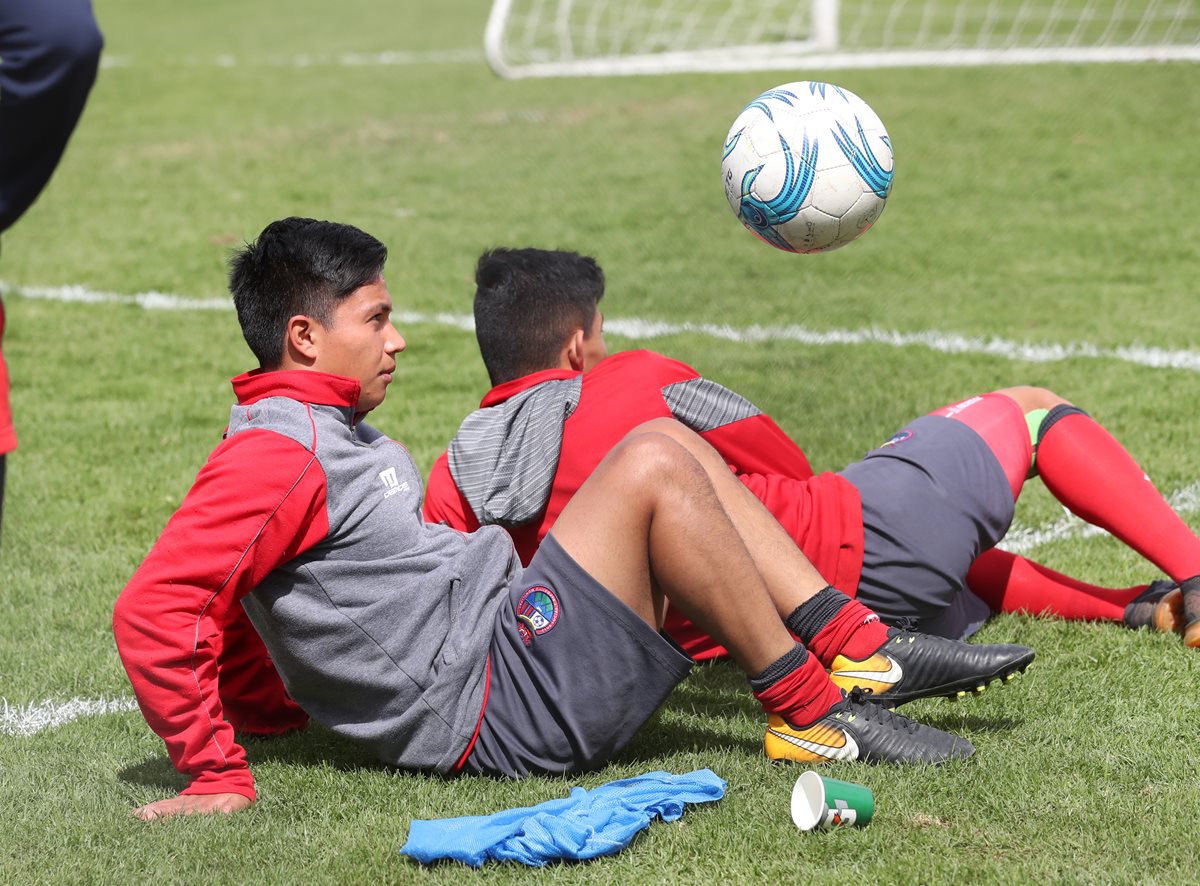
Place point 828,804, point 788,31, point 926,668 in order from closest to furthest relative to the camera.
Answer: point 828,804, point 926,668, point 788,31

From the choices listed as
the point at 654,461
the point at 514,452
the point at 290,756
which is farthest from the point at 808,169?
the point at 290,756

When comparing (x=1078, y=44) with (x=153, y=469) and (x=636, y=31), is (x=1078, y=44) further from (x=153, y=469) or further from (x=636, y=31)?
(x=153, y=469)

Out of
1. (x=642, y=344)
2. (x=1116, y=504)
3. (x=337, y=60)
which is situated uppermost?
(x=1116, y=504)

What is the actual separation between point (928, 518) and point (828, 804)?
→ 1.21 metres

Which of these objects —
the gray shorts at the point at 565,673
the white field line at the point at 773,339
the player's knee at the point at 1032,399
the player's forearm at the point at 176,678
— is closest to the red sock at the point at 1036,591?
the player's knee at the point at 1032,399

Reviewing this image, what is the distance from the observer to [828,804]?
115 inches

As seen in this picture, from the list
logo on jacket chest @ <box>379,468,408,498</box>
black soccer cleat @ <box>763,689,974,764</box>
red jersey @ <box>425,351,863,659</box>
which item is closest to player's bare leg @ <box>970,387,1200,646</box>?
red jersey @ <box>425,351,863,659</box>

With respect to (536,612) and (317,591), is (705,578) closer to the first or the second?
(536,612)

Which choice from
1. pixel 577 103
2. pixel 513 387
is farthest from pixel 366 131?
pixel 513 387

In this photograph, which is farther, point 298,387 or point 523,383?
point 523,383

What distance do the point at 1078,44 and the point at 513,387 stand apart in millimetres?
11435

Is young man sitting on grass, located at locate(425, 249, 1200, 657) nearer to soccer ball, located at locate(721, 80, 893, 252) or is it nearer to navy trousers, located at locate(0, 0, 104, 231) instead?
soccer ball, located at locate(721, 80, 893, 252)

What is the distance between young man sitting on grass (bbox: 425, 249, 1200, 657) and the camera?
3859 mm

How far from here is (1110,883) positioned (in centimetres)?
272
